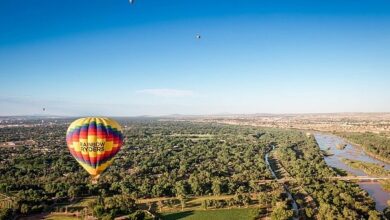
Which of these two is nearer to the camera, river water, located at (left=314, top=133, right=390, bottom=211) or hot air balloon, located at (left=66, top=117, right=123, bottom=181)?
hot air balloon, located at (left=66, top=117, right=123, bottom=181)

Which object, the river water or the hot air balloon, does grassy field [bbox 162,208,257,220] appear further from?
the river water

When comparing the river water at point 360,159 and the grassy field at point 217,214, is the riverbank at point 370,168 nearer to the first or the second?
the river water at point 360,159

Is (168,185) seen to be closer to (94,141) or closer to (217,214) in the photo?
(217,214)

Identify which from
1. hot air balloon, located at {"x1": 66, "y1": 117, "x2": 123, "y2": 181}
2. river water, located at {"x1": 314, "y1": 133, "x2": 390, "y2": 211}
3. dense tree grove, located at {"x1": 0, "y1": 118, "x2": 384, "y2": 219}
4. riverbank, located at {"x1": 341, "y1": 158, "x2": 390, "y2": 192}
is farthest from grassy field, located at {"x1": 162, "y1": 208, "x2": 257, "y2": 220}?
riverbank, located at {"x1": 341, "y1": 158, "x2": 390, "y2": 192}

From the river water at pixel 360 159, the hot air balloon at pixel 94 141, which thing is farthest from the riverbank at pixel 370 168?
the hot air balloon at pixel 94 141

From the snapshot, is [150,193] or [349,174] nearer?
[150,193]

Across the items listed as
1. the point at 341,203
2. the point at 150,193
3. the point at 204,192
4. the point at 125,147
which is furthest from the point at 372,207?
the point at 125,147

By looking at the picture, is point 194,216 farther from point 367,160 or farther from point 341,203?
point 367,160
